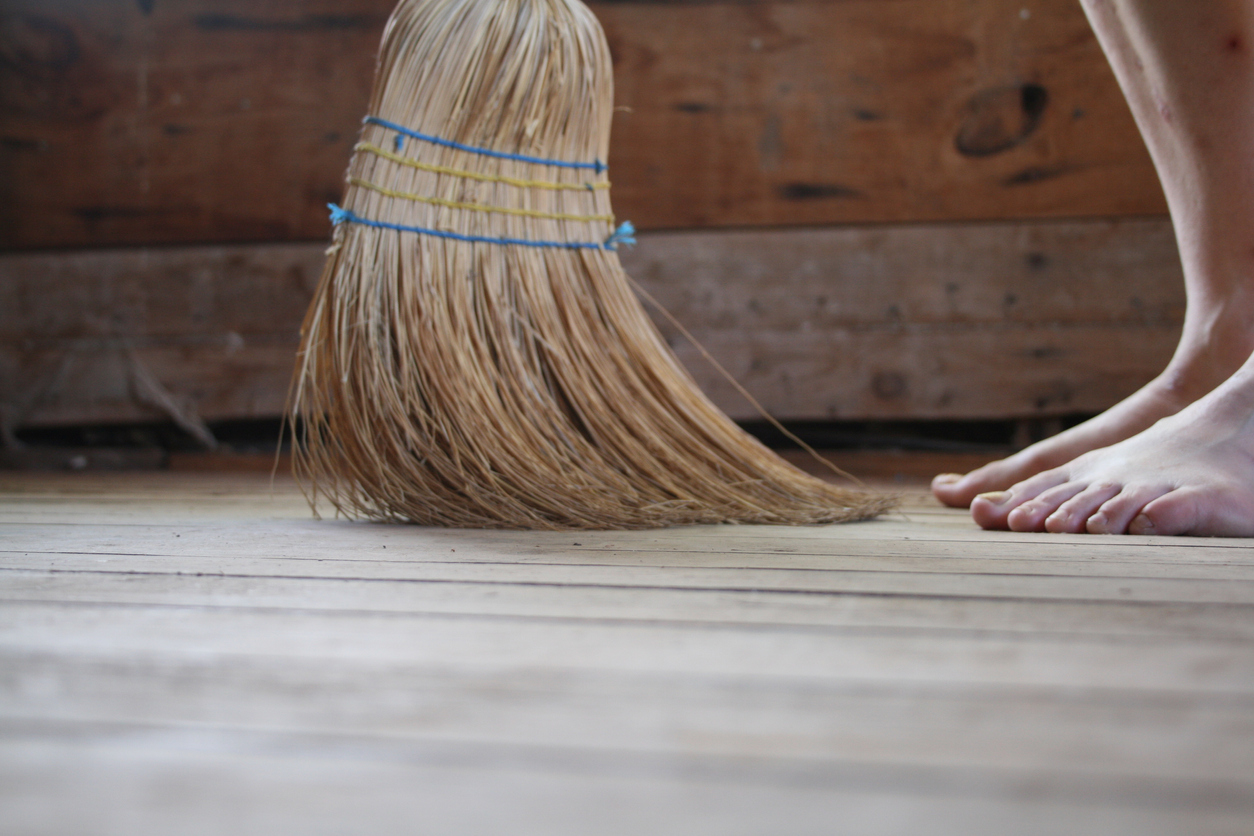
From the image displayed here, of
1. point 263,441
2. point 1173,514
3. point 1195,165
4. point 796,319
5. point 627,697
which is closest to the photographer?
point 627,697

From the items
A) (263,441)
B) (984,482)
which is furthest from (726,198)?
(263,441)

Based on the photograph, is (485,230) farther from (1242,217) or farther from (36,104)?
(36,104)

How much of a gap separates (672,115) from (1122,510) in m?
1.53

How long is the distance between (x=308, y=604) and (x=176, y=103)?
211 cm

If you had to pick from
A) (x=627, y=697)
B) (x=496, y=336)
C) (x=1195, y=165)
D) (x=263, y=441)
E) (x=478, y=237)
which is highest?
(x=1195, y=165)

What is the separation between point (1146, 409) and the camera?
1268 millimetres

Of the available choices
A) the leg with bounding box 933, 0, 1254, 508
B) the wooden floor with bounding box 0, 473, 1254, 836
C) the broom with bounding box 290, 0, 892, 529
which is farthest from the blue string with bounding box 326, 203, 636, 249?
the leg with bounding box 933, 0, 1254, 508

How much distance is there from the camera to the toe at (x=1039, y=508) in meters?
1.02

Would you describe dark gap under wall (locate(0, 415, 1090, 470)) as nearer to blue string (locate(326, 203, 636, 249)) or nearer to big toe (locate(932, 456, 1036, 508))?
big toe (locate(932, 456, 1036, 508))

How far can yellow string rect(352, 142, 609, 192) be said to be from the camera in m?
1.09

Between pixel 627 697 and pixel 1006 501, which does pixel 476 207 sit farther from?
pixel 627 697

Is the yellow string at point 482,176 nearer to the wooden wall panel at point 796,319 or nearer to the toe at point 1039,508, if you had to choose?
the toe at point 1039,508

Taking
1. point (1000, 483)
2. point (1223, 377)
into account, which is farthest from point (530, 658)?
point (1223, 377)

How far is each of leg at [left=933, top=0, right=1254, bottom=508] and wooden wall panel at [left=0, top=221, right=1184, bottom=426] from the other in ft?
2.91
